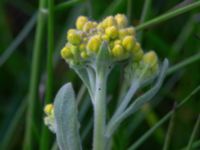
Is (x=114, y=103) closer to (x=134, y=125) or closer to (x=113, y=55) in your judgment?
(x=134, y=125)

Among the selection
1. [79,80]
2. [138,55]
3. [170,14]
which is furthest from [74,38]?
[79,80]

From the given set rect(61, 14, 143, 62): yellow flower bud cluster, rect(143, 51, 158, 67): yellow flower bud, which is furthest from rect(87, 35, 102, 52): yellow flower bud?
rect(143, 51, 158, 67): yellow flower bud

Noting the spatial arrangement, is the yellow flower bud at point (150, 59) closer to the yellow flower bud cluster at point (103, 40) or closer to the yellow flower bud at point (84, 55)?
the yellow flower bud cluster at point (103, 40)

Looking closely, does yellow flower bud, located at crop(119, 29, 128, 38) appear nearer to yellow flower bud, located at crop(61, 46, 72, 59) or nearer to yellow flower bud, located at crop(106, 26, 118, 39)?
yellow flower bud, located at crop(106, 26, 118, 39)

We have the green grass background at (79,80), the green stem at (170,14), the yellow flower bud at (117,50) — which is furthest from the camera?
the green grass background at (79,80)

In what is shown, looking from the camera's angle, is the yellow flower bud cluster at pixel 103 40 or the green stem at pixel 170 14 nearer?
the yellow flower bud cluster at pixel 103 40

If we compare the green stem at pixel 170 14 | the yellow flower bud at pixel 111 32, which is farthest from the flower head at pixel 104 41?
the green stem at pixel 170 14

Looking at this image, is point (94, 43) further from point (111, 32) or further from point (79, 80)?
point (79, 80)
